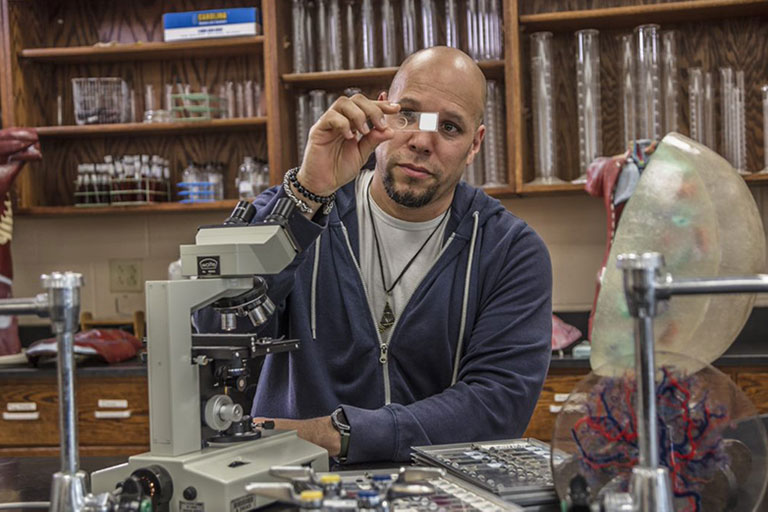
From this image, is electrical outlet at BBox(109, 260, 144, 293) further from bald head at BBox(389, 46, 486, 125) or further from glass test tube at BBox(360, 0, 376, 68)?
bald head at BBox(389, 46, 486, 125)

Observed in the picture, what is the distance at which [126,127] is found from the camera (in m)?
3.21

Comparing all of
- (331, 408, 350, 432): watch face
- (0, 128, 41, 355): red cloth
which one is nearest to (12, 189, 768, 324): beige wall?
(0, 128, 41, 355): red cloth

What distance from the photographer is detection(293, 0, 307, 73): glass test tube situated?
10.3ft

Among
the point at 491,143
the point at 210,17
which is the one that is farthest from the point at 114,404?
the point at 491,143

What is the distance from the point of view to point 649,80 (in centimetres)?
288

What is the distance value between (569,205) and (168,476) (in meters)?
2.38

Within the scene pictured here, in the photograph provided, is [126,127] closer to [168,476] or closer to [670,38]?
[670,38]

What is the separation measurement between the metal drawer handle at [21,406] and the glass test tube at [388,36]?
162cm

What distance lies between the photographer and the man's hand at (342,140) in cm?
146

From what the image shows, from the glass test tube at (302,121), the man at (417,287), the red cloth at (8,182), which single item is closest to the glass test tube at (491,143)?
the glass test tube at (302,121)

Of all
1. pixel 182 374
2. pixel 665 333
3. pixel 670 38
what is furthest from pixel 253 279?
pixel 670 38

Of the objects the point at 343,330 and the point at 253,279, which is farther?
the point at 343,330

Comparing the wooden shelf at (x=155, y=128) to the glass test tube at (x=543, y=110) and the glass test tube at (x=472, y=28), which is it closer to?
the glass test tube at (x=472, y=28)

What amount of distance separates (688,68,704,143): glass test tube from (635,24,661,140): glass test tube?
0.43 ft
